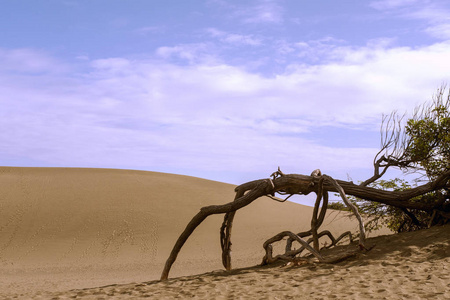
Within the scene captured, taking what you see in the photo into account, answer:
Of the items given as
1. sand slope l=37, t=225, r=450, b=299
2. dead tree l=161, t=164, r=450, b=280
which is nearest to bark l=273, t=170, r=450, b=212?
dead tree l=161, t=164, r=450, b=280

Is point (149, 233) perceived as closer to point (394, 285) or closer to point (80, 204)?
point (80, 204)

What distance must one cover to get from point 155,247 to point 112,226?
3570 mm

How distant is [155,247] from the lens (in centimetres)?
2672

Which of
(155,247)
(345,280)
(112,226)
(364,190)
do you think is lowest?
(345,280)

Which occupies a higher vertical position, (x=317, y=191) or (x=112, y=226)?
(x=317, y=191)

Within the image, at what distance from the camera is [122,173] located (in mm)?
41250

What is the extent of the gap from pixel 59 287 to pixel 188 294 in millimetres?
7947

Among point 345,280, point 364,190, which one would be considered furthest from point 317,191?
point 345,280

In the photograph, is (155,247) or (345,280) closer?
(345,280)

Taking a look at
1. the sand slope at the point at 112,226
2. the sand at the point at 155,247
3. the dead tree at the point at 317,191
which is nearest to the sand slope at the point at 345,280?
the sand at the point at 155,247

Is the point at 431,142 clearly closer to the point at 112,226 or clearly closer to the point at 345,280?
the point at 345,280

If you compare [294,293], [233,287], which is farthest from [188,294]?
[294,293]

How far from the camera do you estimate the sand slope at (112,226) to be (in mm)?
22109

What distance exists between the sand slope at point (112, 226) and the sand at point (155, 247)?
0.06 metres
